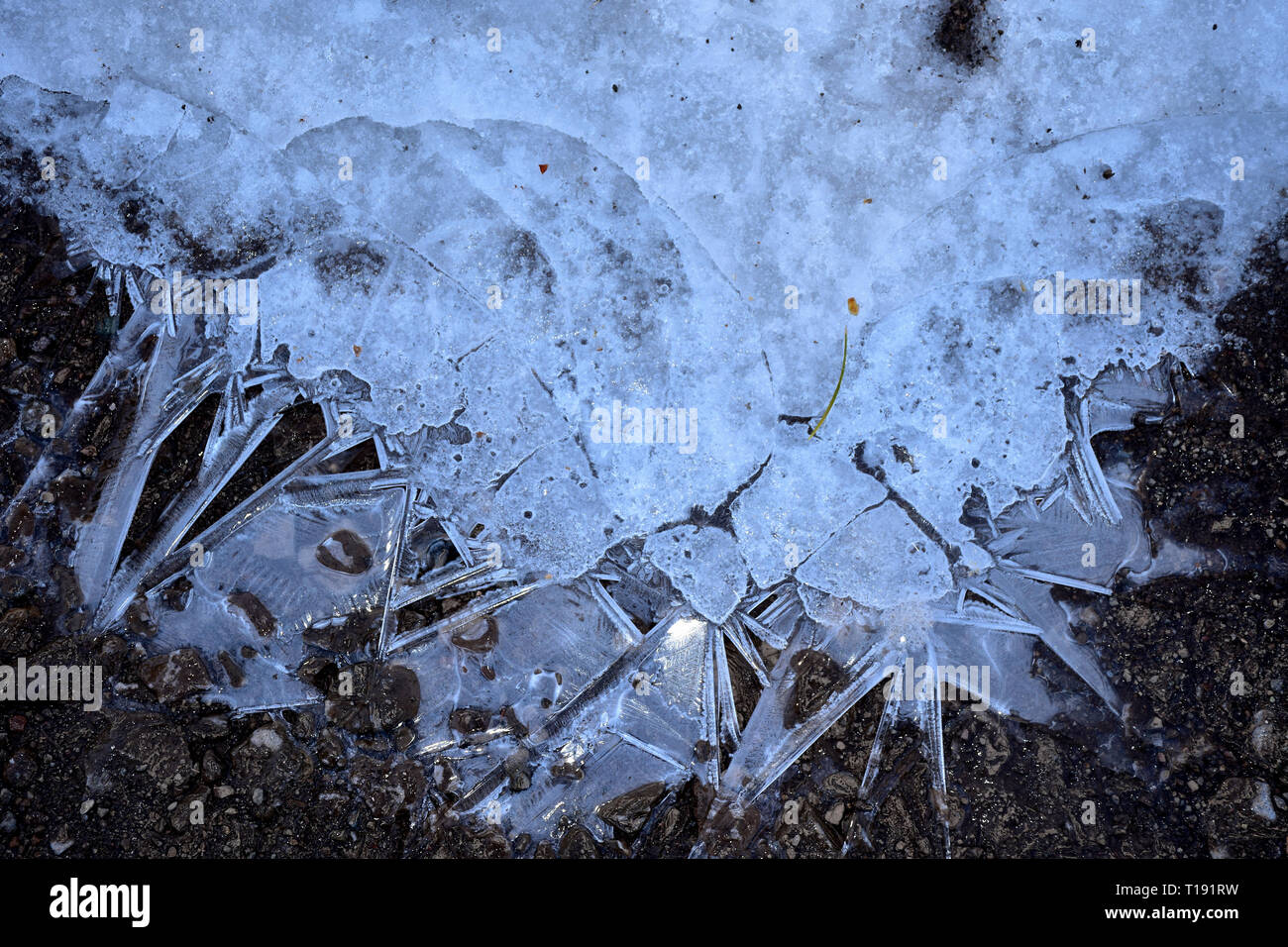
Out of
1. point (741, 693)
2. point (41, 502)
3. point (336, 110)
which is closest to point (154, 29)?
point (336, 110)

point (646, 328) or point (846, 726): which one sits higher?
point (646, 328)

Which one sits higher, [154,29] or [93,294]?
[154,29]
